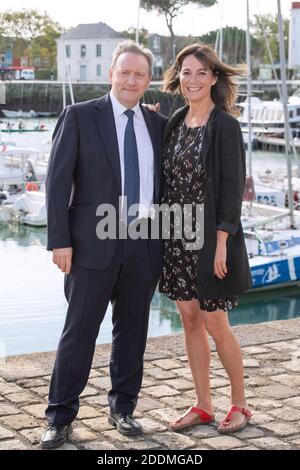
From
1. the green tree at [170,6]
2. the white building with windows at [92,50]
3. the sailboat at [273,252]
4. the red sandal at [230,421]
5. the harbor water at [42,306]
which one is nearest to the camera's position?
the red sandal at [230,421]

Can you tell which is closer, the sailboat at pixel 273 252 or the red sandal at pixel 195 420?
the red sandal at pixel 195 420

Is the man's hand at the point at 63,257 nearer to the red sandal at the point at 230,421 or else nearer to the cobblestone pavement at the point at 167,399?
the cobblestone pavement at the point at 167,399

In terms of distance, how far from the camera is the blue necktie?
3.64 meters

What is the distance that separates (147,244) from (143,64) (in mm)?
754

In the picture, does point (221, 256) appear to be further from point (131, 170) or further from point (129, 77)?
point (129, 77)

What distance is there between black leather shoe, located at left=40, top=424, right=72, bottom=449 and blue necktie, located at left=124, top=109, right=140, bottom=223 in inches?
35.4

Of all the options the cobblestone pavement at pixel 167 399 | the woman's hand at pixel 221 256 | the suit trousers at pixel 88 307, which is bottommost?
the cobblestone pavement at pixel 167 399

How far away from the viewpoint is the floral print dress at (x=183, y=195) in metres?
3.64

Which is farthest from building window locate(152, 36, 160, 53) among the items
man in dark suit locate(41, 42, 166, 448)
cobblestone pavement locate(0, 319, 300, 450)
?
man in dark suit locate(41, 42, 166, 448)

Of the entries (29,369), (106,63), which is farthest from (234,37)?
(106,63)

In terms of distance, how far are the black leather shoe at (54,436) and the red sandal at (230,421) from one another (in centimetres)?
66

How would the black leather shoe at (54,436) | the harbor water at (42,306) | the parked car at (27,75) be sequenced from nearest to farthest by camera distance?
the black leather shoe at (54,436) → the harbor water at (42,306) → the parked car at (27,75)

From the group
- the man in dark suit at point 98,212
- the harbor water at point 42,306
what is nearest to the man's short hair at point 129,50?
the man in dark suit at point 98,212

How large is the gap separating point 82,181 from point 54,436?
3.41 feet
